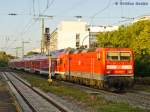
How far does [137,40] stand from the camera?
211 feet

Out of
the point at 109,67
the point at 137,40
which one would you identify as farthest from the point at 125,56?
the point at 137,40

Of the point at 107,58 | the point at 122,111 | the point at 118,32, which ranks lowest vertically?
the point at 122,111

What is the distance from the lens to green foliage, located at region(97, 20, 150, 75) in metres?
59.5

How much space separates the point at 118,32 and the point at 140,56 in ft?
50.2

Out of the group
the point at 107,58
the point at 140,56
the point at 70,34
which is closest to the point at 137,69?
the point at 140,56

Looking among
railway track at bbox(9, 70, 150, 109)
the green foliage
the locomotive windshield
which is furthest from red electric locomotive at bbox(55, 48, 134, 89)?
the green foliage

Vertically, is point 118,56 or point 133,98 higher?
point 118,56

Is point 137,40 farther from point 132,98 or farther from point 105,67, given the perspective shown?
point 132,98

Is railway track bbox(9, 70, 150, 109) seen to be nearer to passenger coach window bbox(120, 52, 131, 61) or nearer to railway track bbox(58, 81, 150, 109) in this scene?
railway track bbox(58, 81, 150, 109)

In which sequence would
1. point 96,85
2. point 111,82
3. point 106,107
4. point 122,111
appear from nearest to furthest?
point 122,111 < point 106,107 < point 111,82 < point 96,85

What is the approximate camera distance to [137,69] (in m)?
60.1

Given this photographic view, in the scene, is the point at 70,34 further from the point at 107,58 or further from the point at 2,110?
the point at 2,110

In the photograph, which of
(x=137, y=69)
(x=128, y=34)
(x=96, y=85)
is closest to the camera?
(x=96, y=85)

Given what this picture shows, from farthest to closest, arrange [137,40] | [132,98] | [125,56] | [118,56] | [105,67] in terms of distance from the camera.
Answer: [137,40] → [125,56] → [118,56] → [105,67] → [132,98]
